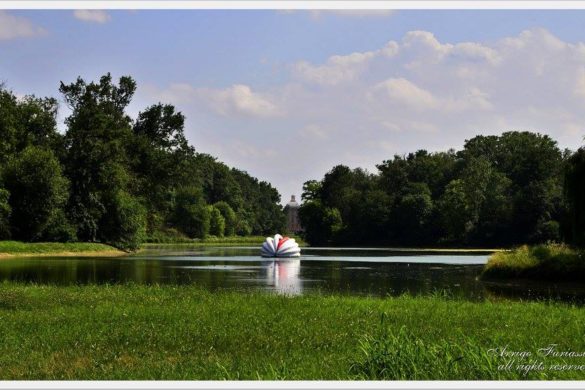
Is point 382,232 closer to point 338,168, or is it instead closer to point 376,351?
point 338,168

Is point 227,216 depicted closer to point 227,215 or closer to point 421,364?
point 227,215

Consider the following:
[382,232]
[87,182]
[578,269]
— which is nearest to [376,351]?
[578,269]

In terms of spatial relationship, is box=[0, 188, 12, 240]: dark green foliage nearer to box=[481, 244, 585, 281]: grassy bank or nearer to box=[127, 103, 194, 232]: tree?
box=[127, 103, 194, 232]: tree

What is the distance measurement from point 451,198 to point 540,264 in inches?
3450

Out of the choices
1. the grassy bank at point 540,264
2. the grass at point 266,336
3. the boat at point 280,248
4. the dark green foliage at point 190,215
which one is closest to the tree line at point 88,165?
the boat at point 280,248

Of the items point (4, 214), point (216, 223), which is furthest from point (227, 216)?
point (4, 214)

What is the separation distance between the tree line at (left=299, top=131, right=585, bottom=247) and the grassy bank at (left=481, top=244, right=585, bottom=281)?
196ft

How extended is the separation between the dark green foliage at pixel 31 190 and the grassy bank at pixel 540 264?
162ft

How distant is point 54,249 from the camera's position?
75875mm

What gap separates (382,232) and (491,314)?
125 meters

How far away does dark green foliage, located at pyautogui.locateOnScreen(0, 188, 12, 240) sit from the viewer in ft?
233

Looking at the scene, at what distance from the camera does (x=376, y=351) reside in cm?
1115

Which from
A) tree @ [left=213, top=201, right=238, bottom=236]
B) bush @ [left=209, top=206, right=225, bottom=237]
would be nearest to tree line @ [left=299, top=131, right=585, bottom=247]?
bush @ [left=209, top=206, right=225, bottom=237]

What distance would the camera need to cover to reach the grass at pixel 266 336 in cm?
1102
